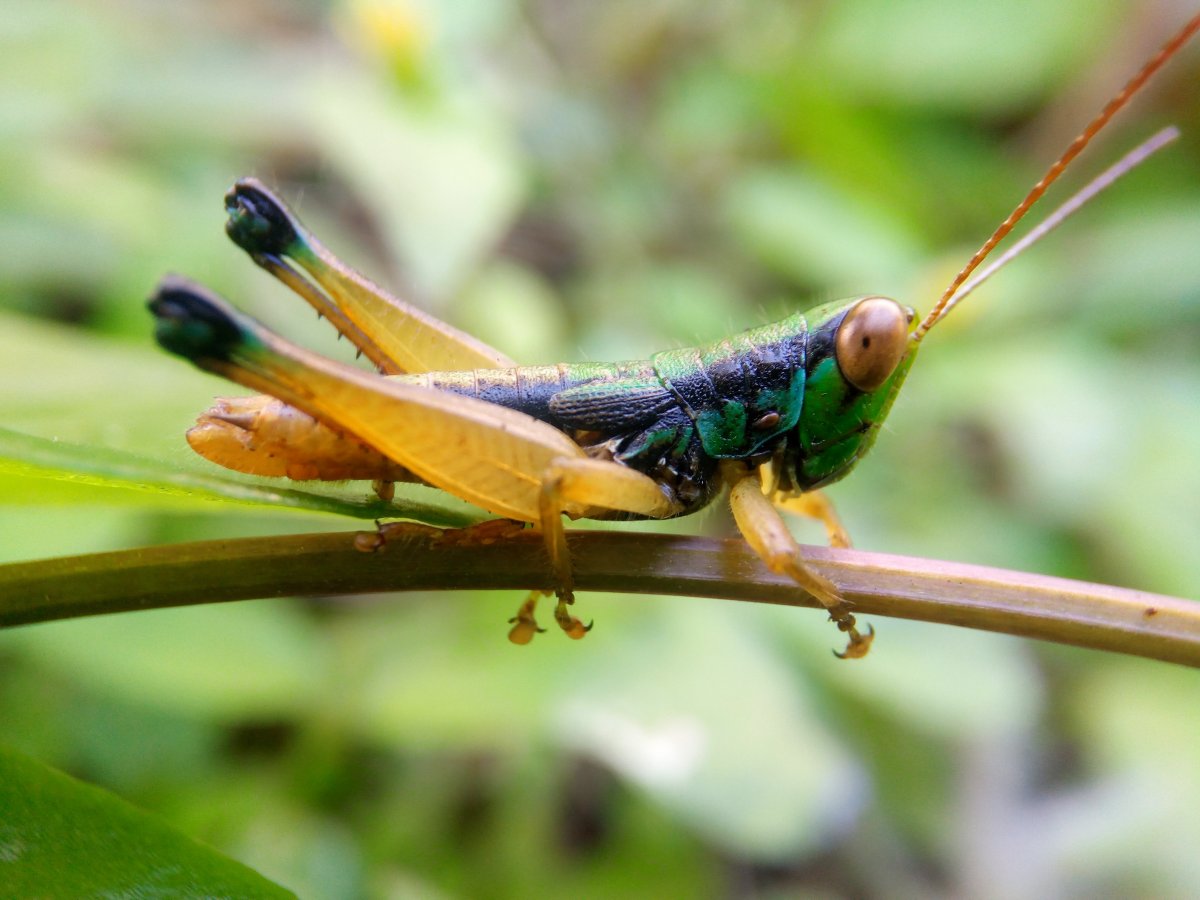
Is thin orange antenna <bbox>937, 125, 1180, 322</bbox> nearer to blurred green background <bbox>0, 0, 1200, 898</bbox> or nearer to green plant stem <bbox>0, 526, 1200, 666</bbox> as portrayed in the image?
green plant stem <bbox>0, 526, 1200, 666</bbox>

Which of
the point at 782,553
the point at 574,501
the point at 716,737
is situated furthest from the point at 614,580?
the point at 716,737

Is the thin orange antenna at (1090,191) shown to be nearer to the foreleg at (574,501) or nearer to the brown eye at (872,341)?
the brown eye at (872,341)

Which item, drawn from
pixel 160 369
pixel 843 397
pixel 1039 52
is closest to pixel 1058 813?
pixel 843 397

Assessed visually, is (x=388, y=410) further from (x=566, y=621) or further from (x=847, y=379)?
(x=847, y=379)

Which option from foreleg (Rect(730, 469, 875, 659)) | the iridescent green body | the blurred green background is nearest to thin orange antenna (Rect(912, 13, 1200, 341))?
the iridescent green body

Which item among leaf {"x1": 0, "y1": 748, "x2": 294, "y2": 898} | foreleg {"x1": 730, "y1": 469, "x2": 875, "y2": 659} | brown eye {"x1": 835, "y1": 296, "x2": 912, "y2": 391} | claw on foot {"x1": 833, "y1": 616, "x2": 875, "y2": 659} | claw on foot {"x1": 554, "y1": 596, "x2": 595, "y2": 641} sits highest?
brown eye {"x1": 835, "y1": 296, "x2": 912, "y2": 391}

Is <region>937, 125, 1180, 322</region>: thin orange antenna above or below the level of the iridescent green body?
above
